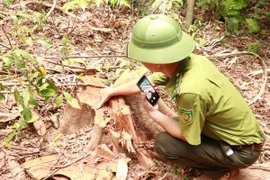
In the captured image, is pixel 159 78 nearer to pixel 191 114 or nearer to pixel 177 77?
pixel 177 77

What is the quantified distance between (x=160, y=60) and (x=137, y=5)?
11.5ft

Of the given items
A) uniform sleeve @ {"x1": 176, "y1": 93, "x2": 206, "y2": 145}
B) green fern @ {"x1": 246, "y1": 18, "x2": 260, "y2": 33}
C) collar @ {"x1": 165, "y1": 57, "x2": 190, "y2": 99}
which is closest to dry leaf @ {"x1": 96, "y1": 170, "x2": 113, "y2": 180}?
uniform sleeve @ {"x1": 176, "y1": 93, "x2": 206, "y2": 145}

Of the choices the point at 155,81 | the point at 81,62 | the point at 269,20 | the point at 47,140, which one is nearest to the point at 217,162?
the point at 155,81

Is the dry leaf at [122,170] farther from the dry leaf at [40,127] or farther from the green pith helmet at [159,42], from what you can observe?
the green pith helmet at [159,42]

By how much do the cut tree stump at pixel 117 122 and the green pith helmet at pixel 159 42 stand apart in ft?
2.65

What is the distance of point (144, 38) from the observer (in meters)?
2.08

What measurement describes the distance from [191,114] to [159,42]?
55 cm

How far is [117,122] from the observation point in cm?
278

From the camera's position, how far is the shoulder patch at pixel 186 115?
2143mm

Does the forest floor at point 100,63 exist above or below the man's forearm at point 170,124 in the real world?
below

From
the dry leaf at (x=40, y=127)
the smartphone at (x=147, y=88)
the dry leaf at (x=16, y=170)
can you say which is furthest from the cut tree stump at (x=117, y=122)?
the dry leaf at (x=16, y=170)

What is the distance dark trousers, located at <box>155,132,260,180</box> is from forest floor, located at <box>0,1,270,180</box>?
20cm

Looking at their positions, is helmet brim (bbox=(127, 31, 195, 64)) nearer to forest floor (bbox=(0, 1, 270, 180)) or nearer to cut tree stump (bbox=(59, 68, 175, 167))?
cut tree stump (bbox=(59, 68, 175, 167))

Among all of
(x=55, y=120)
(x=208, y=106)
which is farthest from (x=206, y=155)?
(x=55, y=120)
